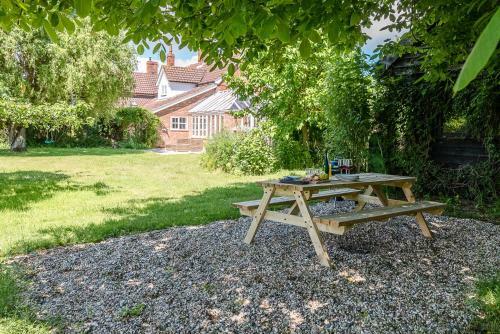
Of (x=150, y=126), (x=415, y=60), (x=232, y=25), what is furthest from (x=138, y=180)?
(x=150, y=126)

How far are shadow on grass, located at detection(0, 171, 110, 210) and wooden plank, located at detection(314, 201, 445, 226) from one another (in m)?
6.20

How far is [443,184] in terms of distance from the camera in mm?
8383

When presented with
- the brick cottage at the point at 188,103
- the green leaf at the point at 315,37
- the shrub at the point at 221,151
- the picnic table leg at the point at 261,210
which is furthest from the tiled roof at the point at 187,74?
the green leaf at the point at 315,37

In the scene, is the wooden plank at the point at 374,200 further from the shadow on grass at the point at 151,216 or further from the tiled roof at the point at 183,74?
the tiled roof at the point at 183,74

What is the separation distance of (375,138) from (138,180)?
687 centimetres

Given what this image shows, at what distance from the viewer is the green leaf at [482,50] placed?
48 centimetres

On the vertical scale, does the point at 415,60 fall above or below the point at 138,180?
above

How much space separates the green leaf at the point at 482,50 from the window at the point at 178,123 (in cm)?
3071

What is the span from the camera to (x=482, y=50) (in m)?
0.49

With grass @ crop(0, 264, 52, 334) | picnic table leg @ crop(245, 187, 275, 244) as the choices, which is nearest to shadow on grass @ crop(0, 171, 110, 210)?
grass @ crop(0, 264, 52, 334)

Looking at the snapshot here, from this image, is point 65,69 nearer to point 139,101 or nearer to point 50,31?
point 50,31

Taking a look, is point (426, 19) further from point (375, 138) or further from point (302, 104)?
point (302, 104)

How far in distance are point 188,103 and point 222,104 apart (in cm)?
662

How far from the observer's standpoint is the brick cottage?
24.7m
